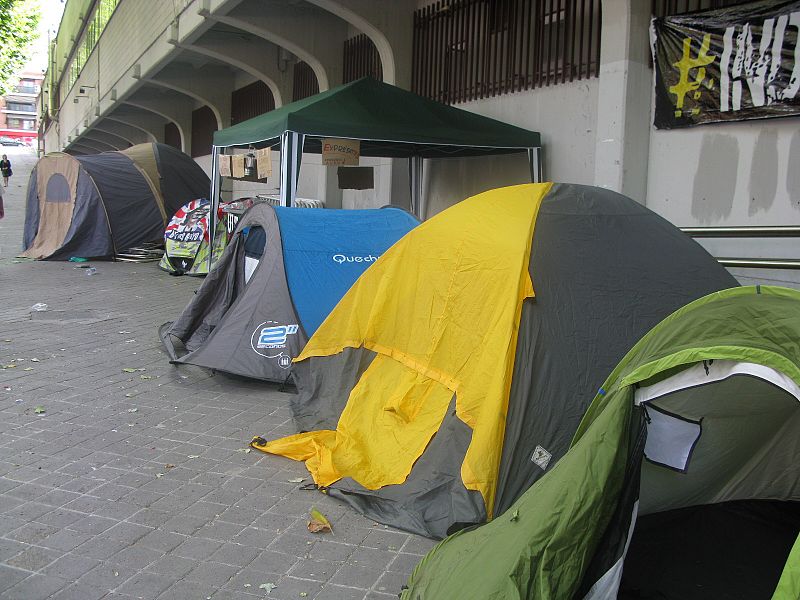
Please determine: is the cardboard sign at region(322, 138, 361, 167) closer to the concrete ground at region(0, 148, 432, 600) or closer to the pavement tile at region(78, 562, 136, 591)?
the concrete ground at region(0, 148, 432, 600)

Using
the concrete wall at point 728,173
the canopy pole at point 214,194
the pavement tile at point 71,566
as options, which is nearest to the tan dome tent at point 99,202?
the canopy pole at point 214,194

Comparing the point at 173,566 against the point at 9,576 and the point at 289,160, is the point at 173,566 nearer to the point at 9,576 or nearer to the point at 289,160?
the point at 9,576

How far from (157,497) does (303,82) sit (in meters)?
12.8

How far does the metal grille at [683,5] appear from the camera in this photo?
6785mm

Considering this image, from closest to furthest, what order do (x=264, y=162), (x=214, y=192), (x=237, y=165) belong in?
(x=264, y=162)
(x=237, y=165)
(x=214, y=192)

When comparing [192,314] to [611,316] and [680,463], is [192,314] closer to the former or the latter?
[611,316]

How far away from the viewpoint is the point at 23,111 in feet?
338

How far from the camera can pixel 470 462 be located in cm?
353

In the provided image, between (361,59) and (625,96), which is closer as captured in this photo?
(625,96)

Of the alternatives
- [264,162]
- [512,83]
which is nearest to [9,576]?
[264,162]

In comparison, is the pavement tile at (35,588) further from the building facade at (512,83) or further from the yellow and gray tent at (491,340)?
the building facade at (512,83)

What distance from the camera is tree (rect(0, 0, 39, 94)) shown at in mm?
27478

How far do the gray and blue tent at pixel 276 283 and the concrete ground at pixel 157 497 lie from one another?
12.8 inches

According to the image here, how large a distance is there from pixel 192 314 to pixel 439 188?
5560 millimetres
